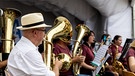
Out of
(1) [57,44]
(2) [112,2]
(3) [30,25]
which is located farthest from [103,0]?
(3) [30,25]

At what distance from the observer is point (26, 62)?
204 cm

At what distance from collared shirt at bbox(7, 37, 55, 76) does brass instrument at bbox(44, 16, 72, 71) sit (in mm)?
534

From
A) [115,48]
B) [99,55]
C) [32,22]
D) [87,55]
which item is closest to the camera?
[32,22]

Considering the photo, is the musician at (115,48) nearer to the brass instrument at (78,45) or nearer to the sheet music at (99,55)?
the brass instrument at (78,45)

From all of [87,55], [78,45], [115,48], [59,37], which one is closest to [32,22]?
[59,37]

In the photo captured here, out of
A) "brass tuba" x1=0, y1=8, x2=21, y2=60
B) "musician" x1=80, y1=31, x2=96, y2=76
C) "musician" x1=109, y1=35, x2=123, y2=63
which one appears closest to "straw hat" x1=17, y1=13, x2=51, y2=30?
"brass tuba" x1=0, y1=8, x2=21, y2=60

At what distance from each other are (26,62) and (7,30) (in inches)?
53.3

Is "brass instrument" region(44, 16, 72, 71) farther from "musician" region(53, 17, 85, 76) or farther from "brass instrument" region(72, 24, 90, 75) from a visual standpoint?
"brass instrument" region(72, 24, 90, 75)

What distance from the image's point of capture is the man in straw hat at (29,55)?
2.05m

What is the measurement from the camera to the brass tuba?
3270 mm

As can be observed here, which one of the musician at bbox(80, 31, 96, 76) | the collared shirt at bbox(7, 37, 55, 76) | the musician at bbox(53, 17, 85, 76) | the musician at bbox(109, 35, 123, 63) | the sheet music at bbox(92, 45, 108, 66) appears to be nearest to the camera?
the collared shirt at bbox(7, 37, 55, 76)

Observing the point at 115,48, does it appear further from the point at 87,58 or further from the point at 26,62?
the point at 26,62

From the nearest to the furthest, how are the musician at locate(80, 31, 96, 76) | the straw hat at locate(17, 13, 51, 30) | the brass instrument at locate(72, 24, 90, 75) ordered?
the straw hat at locate(17, 13, 51, 30)
the brass instrument at locate(72, 24, 90, 75)
the musician at locate(80, 31, 96, 76)

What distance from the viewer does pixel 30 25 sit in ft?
7.17
